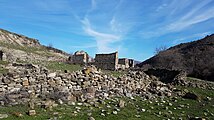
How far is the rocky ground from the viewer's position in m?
12.1

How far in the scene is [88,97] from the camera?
46.9ft

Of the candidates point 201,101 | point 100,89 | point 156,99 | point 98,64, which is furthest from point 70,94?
point 98,64

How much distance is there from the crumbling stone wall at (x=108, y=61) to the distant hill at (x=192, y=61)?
6830 mm

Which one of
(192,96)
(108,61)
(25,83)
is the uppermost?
(108,61)

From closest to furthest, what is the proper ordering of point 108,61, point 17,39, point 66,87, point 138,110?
point 138,110 → point 66,87 → point 108,61 → point 17,39

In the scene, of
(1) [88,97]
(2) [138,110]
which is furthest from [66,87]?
(2) [138,110]

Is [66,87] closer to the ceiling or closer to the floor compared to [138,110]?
closer to the ceiling

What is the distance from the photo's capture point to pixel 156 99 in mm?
16516

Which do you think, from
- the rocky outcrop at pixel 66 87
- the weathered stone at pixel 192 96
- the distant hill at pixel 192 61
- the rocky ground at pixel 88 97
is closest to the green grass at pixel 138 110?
the rocky ground at pixel 88 97

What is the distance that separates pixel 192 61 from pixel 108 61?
33.2 meters

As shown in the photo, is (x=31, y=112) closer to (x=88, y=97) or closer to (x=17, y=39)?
(x=88, y=97)

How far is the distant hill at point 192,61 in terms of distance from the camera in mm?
41188

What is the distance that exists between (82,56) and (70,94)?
24705 millimetres

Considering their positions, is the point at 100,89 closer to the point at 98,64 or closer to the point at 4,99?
the point at 4,99
